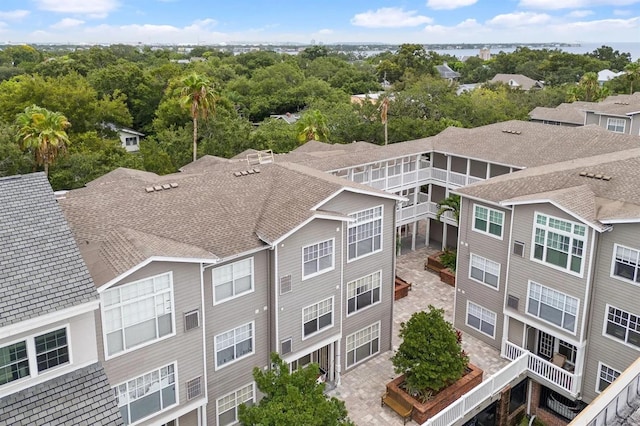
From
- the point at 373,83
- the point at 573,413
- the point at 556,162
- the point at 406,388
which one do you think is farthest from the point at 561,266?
the point at 373,83

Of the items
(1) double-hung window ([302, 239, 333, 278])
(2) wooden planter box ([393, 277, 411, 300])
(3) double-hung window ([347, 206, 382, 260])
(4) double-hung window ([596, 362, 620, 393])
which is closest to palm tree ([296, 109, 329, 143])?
(2) wooden planter box ([393, 277, 411, 300])

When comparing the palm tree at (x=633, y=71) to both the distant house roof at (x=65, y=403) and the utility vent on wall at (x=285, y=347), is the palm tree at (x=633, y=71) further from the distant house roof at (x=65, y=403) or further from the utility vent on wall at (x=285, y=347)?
the distant house roof at (x=65, y=403)

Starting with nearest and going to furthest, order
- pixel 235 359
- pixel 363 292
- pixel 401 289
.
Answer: pixel 235 359
pixel 363 292
pixel 401 289

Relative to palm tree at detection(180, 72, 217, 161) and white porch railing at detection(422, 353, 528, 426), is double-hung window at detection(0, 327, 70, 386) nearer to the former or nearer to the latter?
white porch railing at detection(422, 353, 528, 426)

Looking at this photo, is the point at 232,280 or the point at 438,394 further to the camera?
the point at 438,394

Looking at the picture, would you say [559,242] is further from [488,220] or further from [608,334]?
[608,334]

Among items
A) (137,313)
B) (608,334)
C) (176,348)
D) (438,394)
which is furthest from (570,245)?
(137,313)

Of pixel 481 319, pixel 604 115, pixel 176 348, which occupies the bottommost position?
pixel 481 319

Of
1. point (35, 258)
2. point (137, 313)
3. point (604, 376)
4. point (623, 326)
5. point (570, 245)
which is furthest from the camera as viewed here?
point (604, 376)
